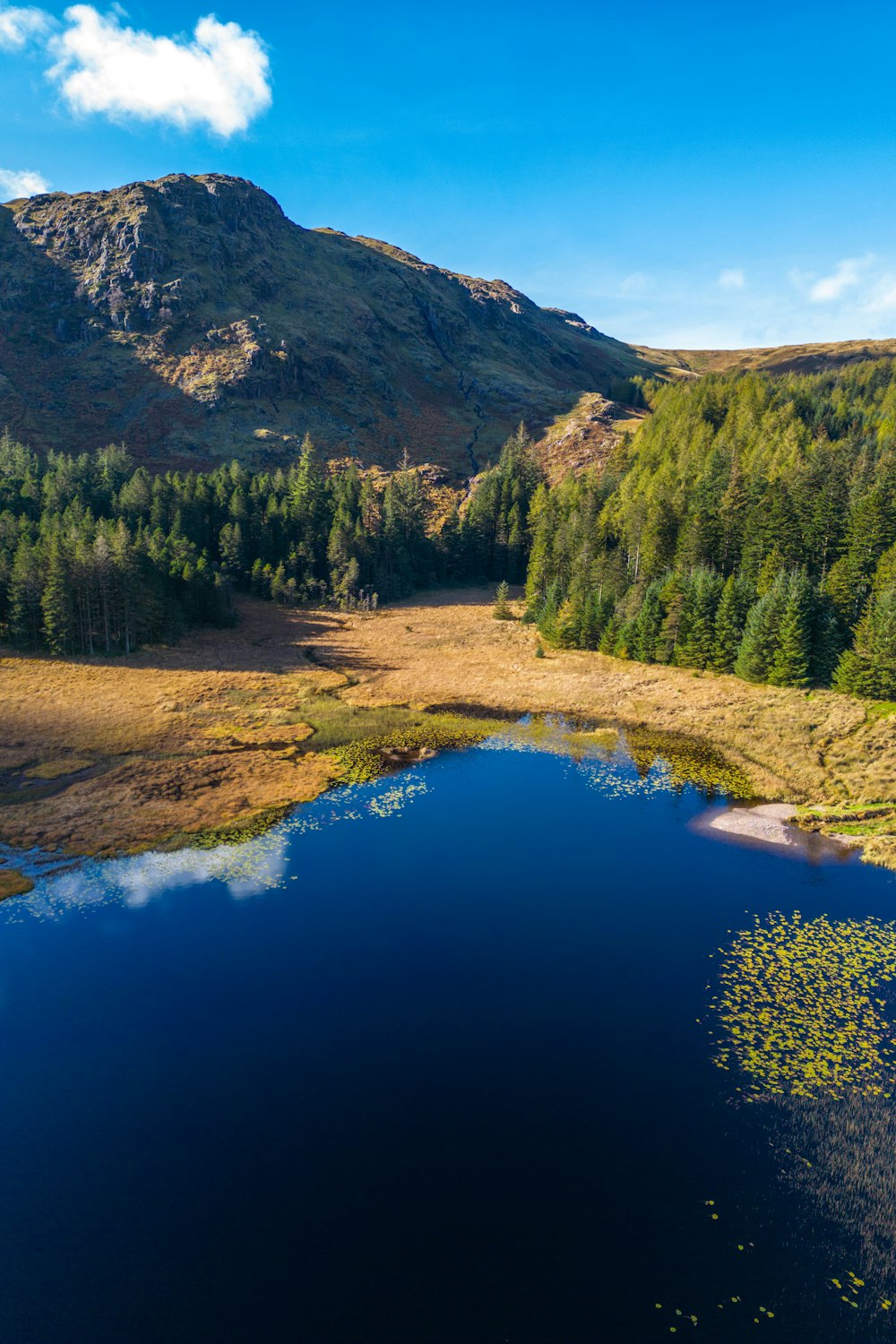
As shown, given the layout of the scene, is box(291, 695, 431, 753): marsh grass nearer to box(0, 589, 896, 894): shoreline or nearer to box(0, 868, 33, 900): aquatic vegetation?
box(0, 589, 896, 894): shoreline

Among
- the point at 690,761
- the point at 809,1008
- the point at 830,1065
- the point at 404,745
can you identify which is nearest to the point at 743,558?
the point at 690,761

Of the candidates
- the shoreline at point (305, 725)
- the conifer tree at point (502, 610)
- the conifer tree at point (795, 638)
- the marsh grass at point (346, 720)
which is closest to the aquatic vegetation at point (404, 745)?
the shoreline at point (305, 725)

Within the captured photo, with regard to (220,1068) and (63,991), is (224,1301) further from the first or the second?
(63,991)

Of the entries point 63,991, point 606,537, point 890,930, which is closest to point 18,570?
point 63,991

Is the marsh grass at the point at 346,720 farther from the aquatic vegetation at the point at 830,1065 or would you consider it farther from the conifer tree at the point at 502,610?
the conifer tree at the point at 502,610

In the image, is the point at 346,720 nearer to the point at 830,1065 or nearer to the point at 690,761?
the point at 690,761
